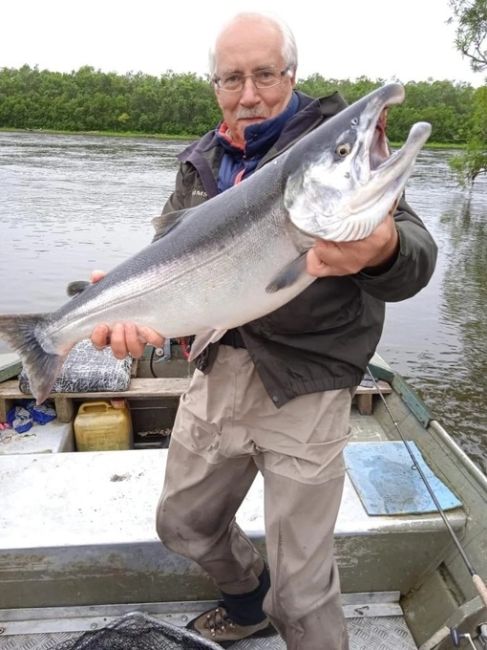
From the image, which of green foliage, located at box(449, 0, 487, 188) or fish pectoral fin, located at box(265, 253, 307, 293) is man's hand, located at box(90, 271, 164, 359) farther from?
green foliage, located at box(449, 0, 487, 188)

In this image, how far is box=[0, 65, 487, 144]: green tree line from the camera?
67.2 metres

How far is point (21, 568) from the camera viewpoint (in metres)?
3.23

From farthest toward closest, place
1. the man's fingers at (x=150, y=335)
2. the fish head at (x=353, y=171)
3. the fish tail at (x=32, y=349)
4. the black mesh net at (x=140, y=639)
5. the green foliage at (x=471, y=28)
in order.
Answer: the green foliage at (x=471, y=28) < the fish tail at (x=32, y=349) < the black mesh net at (x=140, y=639) < the man's fingers at (x=150, y=335) < the fish head at (x=353, y=171)

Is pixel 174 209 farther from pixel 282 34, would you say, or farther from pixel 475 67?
pixel 475 67

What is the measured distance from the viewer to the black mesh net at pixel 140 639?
9.52 feet

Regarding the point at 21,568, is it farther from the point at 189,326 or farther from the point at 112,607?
the point at 189,326

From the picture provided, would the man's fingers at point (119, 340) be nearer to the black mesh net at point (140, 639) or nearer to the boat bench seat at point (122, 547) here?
the boat bench seat at point (122, 547)

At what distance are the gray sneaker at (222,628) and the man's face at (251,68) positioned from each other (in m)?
2.50

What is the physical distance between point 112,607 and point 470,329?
9782 millimetres

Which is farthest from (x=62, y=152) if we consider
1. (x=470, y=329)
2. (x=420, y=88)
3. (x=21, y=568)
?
(x=420, y=88)

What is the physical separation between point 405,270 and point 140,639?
2.23 metres

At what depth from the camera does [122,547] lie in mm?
3266

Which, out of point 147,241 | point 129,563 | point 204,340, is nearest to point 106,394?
point 129,563

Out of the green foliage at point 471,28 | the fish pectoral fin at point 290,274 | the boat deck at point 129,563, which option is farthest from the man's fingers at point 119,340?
the green foliage at point 471,28
